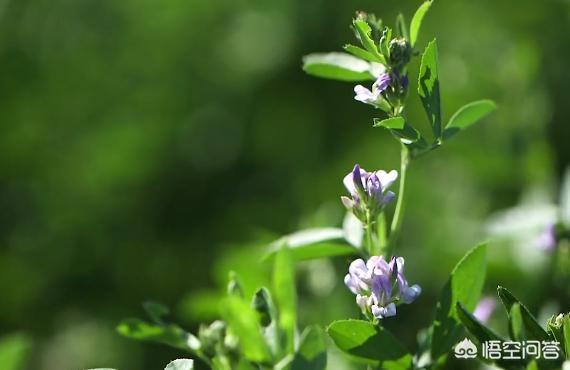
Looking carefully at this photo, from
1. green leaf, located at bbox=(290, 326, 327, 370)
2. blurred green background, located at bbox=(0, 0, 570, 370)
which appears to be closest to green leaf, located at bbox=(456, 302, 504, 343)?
green leaf, located at bbox=(290, 326, 327, 370)

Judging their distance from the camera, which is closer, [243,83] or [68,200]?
[68,200]

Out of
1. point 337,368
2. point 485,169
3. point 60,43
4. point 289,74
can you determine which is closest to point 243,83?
point 289,74

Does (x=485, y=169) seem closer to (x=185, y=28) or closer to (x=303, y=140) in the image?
(x=303, y=140)

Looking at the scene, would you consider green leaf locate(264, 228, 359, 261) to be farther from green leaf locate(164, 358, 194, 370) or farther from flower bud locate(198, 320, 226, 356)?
green leaf locate(164, 358, 194, 370)

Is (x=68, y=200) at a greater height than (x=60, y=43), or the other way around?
(x=60, y=43)

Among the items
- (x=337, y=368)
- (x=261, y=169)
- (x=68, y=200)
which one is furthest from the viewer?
(x=261, y=169)

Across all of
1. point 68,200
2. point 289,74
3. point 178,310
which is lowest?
point 178,310

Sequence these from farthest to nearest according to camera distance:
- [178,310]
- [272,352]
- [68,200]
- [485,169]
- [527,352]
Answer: [68,200]
[178,310]
[485,169]
[272,352]
[527,352]

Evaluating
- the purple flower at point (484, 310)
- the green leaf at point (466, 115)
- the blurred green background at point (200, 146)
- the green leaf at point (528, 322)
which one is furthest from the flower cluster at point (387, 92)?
the blurred green background at point (200, 146)

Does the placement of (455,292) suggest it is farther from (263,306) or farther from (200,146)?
(200,146)
